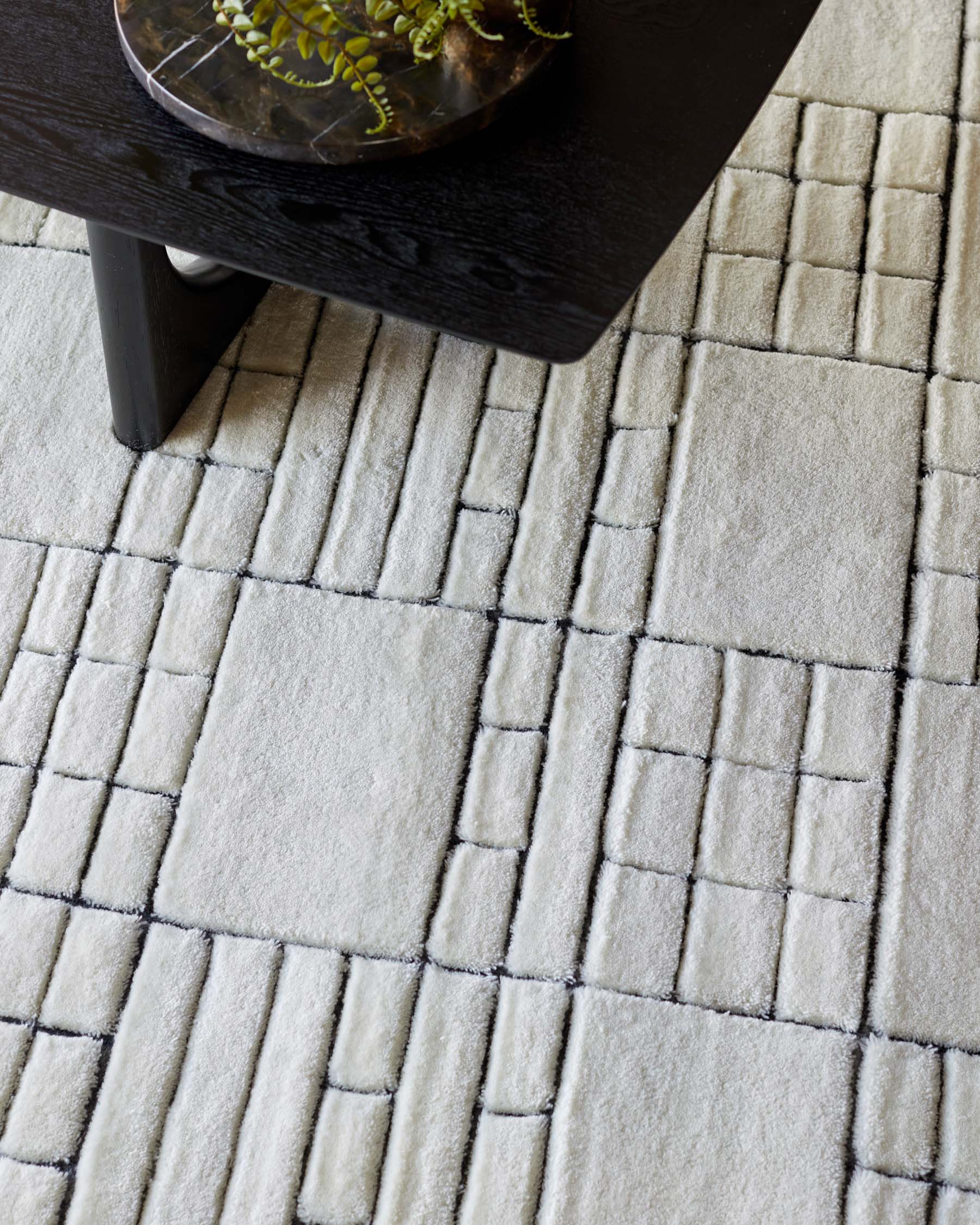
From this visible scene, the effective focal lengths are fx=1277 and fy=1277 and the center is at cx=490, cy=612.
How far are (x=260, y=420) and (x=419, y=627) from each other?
0.31 m

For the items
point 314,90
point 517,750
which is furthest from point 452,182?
point 517,750

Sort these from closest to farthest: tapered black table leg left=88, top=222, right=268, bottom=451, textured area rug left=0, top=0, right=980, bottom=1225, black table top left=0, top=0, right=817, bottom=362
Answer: black table top left=0, top=0, right=817, bottom=362 → textured area rug left=0, top=0, right=980, bottom=1225 → tapered black table leg left=88, top=222, right=268, bottom=451

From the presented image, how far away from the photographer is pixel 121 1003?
1.11m

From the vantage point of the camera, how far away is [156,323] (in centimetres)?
127

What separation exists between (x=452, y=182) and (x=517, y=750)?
1.71ft

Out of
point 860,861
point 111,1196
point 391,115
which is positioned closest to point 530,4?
point 391,115

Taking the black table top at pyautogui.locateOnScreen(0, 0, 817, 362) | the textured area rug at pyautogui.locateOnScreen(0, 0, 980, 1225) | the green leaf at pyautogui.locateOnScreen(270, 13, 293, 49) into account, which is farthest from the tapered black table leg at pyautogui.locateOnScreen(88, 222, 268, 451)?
the green leaf at pyautogui.locateOnScreen(270, 13, 293, 49)

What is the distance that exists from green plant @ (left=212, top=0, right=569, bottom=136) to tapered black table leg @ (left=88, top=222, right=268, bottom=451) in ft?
0.77

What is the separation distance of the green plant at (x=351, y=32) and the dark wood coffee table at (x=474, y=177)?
0.07m

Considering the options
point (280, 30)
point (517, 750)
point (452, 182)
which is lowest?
point (517, 750)

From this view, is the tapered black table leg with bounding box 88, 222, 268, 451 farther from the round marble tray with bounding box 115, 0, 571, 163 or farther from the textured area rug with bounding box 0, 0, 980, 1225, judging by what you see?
the round marble tray with bounding box 115, 0, 571, 163

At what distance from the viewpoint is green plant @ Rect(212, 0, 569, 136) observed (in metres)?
0.98

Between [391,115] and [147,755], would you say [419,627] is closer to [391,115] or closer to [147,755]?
[147,755]

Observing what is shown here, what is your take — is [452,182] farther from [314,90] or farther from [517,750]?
[517,750]
